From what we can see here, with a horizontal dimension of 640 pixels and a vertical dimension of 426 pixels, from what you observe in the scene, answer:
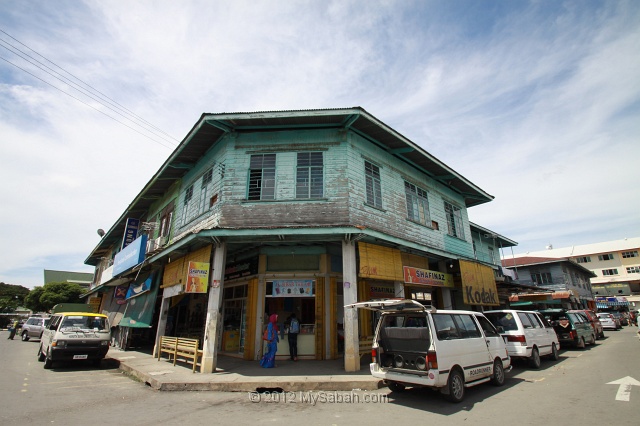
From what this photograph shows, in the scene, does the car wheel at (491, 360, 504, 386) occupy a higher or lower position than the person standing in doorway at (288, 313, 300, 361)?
lower

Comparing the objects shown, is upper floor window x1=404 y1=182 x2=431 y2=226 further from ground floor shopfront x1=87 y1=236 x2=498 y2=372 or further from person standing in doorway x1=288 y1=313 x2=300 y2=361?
person standing in doorway x1=288 y1=313 x2=300 y2=361

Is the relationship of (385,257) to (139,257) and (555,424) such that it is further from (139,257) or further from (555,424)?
(139,257)

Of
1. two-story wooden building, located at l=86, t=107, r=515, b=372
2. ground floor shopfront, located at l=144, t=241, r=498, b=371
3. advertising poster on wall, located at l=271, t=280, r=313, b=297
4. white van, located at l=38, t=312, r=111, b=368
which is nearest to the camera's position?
two-story wooden building, located at l=86, t=107, r=515, b=372

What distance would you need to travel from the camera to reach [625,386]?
7.48m

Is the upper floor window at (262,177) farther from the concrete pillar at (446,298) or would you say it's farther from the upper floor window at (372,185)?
the concrete pillar at (446,298)

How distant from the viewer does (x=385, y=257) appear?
11.9 metres

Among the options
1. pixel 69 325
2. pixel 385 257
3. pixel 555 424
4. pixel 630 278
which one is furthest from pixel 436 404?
pixel 630 278

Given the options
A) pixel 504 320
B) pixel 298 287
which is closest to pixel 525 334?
pixel 504 320

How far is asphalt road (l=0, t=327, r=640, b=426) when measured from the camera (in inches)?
226

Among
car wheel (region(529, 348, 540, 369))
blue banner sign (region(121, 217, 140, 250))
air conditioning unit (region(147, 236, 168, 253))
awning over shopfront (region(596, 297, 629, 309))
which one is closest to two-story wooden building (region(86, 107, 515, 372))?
air conditioning unit (region(147, 236, 168, 253))

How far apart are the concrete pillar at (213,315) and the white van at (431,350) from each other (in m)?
4.87

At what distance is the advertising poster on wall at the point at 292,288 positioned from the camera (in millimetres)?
12016

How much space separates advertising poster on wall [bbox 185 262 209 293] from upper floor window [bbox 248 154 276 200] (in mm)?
2774

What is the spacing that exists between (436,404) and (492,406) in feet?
3.44
